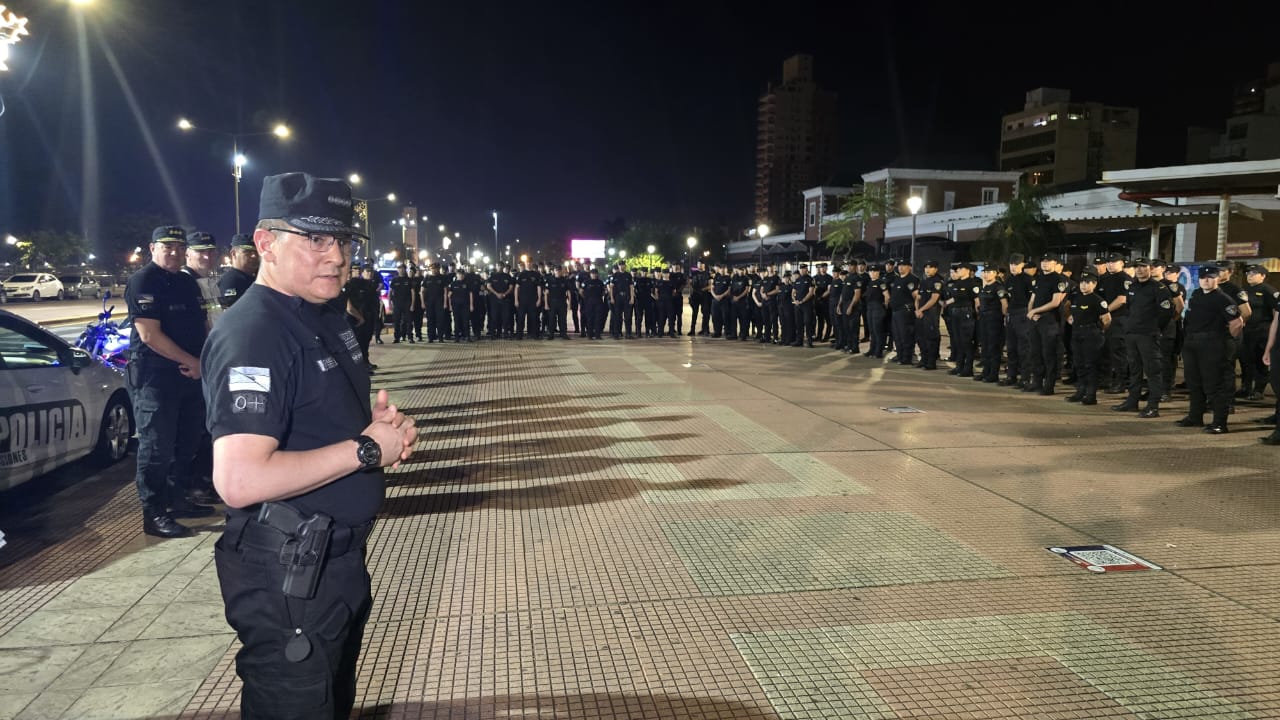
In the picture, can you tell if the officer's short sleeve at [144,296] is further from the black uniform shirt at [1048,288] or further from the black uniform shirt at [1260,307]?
the black uniform shirt at [1260,307]

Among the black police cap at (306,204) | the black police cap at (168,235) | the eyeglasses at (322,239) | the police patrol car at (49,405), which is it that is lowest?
the police patrol car at (49,405)

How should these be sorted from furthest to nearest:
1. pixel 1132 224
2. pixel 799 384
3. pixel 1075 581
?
pixel 1132 224 → pixel 799 384 → pixel 1075 581

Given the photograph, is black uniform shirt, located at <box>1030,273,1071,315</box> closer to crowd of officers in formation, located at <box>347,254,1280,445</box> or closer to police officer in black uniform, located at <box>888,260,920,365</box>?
crowd of officers in formation, located at <box>347,254,1280,445</box>

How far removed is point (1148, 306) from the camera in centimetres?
1003

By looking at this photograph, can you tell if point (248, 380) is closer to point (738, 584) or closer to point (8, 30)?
point (738, 584)

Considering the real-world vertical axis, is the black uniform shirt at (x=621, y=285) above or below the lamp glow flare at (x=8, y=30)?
below

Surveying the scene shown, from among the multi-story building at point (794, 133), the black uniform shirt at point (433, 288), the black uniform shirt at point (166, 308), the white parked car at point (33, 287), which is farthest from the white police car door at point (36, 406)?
the multi-story building at point (794, 133)

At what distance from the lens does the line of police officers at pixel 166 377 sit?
17.9 ft

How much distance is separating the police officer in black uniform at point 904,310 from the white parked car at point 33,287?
131 ft

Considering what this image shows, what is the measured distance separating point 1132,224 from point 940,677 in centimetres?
2618

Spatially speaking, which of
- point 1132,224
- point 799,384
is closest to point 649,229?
point 1132,224

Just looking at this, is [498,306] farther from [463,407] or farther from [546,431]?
[546,431]

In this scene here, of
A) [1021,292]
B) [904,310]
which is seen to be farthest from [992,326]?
[904,310]

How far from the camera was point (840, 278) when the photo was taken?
1847 cm
